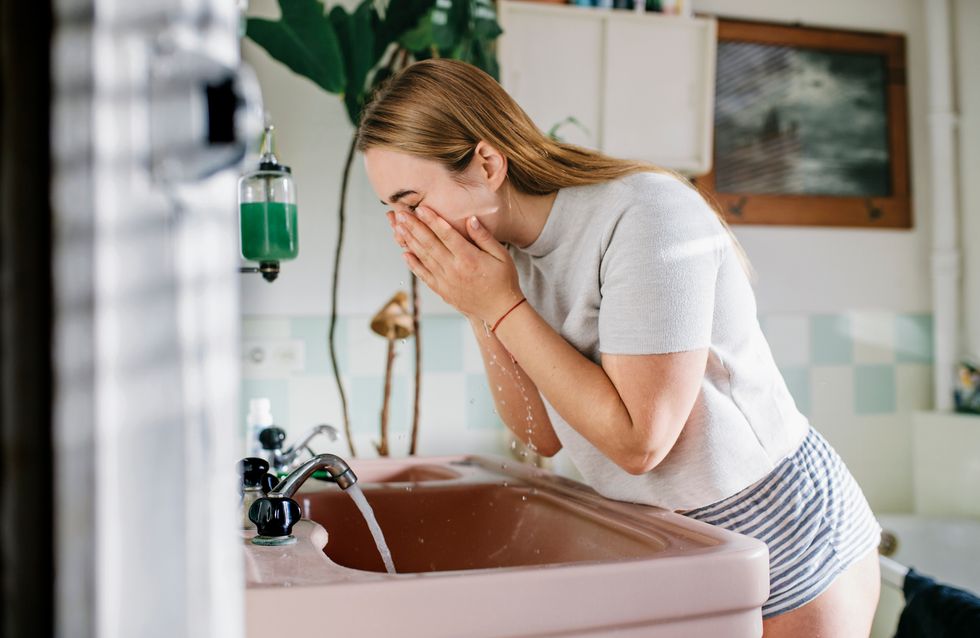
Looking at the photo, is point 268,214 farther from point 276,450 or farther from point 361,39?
point 361,39

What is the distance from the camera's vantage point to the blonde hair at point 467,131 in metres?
0.95

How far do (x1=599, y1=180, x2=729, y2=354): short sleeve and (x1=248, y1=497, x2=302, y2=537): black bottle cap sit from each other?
354 millimetres

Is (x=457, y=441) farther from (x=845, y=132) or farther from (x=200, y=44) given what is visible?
(x=200, y=44)

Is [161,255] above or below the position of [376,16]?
below

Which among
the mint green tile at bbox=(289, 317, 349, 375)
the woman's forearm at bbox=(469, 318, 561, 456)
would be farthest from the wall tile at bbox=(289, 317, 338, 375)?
the woman's forearm at bbox=(469, 318, 561, 456)

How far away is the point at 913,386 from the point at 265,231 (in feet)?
6.78

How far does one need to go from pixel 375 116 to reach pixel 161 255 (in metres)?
0.82

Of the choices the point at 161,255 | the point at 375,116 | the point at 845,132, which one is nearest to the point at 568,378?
the point at 375,116

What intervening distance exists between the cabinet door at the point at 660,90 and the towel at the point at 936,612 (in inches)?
45.5

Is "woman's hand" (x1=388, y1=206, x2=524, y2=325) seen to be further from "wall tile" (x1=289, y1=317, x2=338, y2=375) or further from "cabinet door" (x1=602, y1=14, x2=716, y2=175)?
"cabinet door" (x1=602, y1=14, x2=716, y2=175)

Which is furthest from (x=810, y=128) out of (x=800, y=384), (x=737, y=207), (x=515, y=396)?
(x=515, y=396)

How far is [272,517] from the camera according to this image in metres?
0.81

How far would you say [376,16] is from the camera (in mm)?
1874

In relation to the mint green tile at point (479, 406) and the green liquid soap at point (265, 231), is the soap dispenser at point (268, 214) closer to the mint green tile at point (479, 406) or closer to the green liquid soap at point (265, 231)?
the green liquid soap at point (265, 231)
